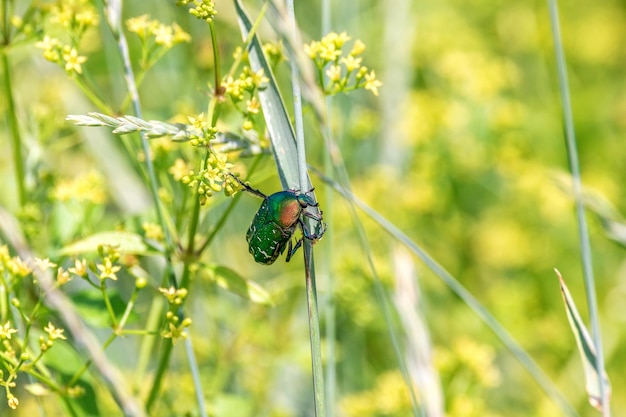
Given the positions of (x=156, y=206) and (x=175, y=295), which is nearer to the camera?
(x=175, y=295)

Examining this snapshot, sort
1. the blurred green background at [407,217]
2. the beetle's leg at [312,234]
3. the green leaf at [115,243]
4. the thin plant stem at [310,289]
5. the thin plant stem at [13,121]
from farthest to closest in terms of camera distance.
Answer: the blurred green background at [407,217] < the thin plant stem at [13,121] < the green leaf at [115,243] < the beetle's leg at [312,234] < the thin plant stem at [310,289]

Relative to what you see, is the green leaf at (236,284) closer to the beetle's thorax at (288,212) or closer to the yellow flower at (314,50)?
the beetle's thorax at (288,212)

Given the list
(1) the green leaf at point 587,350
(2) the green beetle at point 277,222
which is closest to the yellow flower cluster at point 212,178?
(2) the green beetle at point 277,222

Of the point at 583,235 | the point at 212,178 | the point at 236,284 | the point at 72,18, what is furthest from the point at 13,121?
the point at 583,235

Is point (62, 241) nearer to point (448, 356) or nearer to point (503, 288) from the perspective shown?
point (448, 356)

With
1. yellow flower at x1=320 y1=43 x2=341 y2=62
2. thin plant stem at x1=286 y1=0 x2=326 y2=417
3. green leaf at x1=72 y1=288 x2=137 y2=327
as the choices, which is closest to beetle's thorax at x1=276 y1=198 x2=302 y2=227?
thin plant stem at x1=286 y1=0 x2=326 y2=417

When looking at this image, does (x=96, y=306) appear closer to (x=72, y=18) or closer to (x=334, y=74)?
(x=72, y=18)
